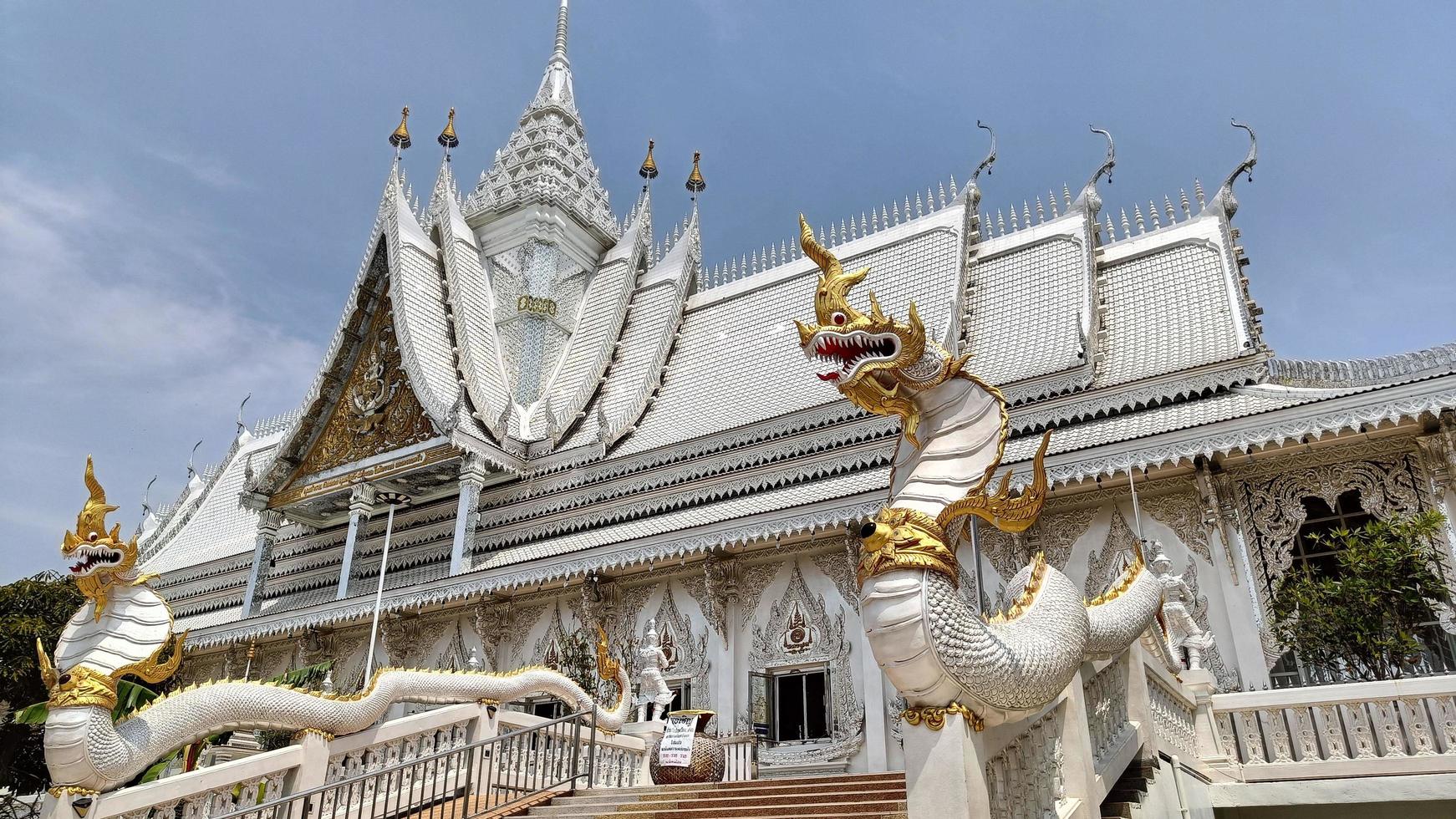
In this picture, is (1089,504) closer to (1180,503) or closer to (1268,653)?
(1180,503)

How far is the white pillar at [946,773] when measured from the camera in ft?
10.3

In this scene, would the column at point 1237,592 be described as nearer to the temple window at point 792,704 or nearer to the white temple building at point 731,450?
the white temple building at point 731,450

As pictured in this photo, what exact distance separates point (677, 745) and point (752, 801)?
1476 millimetres

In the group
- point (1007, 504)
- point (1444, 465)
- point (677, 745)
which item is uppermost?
point (1444, 465)

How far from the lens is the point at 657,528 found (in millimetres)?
11750

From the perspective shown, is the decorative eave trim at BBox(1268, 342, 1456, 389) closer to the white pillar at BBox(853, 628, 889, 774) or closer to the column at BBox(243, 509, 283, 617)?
the white pillar at BBox(853, 628, 889, 774)

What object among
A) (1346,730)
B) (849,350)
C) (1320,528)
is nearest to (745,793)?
(849,350)

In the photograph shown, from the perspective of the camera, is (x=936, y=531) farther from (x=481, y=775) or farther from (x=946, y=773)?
(x=481, y=775)

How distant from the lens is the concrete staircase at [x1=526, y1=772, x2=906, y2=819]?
5.10 meters

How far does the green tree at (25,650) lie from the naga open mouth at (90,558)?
7224 millimetres

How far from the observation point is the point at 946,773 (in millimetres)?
3168

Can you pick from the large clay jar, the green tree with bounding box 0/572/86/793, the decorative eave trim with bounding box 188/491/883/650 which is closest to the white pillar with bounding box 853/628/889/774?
the decorative eave trim with bounding box 188/491/883/650

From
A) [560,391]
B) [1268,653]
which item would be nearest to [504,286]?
[560,391]

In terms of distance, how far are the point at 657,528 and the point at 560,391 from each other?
A: 508cm
